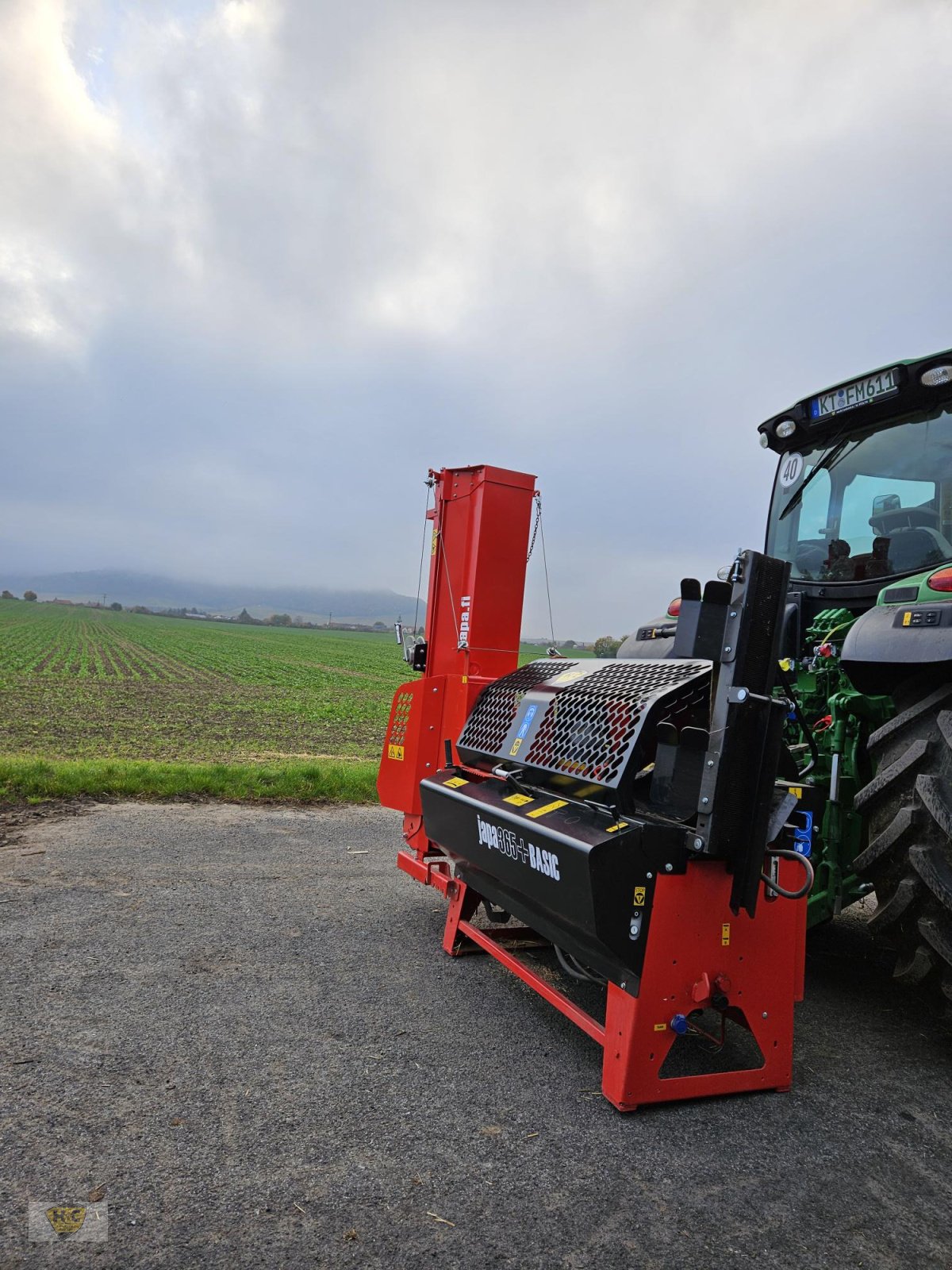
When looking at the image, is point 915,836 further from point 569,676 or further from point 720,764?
point 569,676

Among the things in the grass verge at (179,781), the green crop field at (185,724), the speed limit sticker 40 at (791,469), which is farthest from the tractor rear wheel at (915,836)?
the grass verge at (179,781)

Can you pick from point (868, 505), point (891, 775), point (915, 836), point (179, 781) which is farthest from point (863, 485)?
Answer: point (179, 781)

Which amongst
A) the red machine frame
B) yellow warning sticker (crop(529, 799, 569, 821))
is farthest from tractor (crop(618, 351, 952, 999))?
yellow warning sticker (crop(529, 799, 569, 821))

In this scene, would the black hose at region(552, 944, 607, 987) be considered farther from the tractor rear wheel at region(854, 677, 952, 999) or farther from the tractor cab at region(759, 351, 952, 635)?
the tractor cab at region(759, 351, 952, 635)

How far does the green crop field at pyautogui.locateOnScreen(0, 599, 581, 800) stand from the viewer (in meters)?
7.21

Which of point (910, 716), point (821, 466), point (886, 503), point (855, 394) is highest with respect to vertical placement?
point (855, 394)

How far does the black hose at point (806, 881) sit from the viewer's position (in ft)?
7.99

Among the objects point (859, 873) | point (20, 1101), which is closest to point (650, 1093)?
point (859, 873)

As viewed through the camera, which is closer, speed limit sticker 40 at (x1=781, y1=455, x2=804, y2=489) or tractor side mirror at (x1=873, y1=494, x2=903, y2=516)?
tractor side mirror at (x1=873, y1=494, x2=903, y2=516)

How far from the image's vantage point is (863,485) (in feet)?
13.2

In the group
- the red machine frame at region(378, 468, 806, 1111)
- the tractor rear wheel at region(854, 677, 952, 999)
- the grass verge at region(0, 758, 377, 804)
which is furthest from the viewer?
the grass verge at region(0, 758, 377, 804)

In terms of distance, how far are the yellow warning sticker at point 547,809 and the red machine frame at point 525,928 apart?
1.60 feet

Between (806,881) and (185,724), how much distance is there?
38.9 ft
